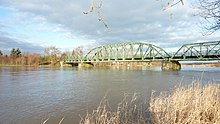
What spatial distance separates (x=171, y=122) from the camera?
6.86m

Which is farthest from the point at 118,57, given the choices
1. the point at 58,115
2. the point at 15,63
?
the point at 58,115

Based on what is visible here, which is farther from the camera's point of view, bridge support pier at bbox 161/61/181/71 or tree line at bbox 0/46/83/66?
tree line at bbox 0/46/83/66

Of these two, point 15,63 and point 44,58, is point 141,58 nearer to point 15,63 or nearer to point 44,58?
point 44,58

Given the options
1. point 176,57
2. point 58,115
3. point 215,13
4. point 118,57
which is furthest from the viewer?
point 118,57

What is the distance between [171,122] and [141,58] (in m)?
71.0

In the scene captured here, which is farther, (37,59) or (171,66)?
(37,59)

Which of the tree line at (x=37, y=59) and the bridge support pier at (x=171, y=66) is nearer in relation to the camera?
the bridge support pier at (x=171, y=66)

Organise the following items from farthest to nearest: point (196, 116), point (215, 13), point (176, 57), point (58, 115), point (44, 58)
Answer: point (44, 58) → point (176, 57) → point (58, 115) → point (196, 116) → point (215, 13)

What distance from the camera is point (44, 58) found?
106m

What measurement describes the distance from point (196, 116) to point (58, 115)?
21.1 feet

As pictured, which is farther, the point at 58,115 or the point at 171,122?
the point at 58,115

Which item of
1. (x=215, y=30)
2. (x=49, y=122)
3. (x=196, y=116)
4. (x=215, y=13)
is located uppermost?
(x=215, y=13)

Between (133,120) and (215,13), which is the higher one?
(215,13)

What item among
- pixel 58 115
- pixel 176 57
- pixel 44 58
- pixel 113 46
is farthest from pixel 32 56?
pixel 58 115
